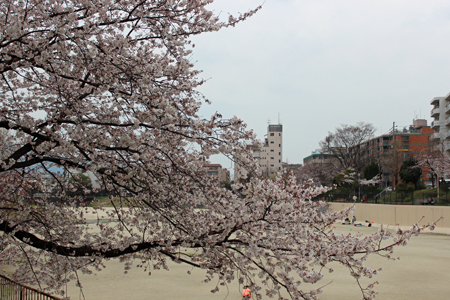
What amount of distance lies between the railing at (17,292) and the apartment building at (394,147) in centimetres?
4318

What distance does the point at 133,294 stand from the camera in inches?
360

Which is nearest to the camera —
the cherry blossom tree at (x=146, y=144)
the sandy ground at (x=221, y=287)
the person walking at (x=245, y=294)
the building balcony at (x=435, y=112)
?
the cherry blossom tree at (x=146, y=144)

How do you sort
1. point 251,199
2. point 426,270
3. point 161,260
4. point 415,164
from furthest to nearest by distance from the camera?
point 415,164 < point 426,270 < point 161,260 < point 251,199

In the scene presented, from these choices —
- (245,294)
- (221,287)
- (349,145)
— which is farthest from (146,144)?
(349,145)

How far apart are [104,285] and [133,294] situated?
4.31 feet

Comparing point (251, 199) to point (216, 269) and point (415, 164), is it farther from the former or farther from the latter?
point (415, 164)

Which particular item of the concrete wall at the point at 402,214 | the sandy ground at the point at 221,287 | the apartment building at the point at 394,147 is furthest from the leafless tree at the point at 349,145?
the sandy ground at the point at 221,287

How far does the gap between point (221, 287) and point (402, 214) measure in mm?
21913

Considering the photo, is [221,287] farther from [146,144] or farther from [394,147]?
[394,147]

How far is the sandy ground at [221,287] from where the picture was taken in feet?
29.7

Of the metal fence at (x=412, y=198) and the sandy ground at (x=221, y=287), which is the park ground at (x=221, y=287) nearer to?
the sandy ground at (x=221, y=287)

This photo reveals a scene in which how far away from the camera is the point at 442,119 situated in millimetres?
44812

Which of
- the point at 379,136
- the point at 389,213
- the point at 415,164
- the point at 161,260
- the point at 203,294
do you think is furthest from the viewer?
the point at 379,136

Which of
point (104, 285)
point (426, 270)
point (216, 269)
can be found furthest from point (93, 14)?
point (426, 270)
